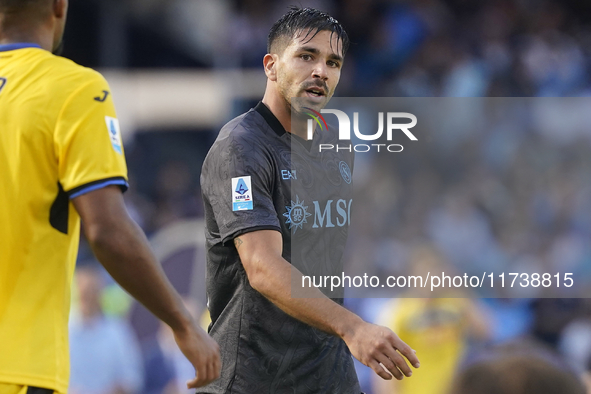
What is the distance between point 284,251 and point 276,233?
177 millimetres

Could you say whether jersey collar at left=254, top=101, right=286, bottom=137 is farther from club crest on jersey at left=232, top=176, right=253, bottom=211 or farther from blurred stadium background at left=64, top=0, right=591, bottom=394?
blurred stadium background at left=64, top=0, right=591, bottom=394

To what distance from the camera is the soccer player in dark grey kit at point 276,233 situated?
10.3 feet

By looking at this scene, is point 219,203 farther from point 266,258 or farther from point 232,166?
point 266,258

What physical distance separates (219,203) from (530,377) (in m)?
2.23

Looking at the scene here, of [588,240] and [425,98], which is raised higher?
[425,98]

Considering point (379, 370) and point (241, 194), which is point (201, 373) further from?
point (241, 194)

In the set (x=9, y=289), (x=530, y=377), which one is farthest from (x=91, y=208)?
(x=530, y=377)

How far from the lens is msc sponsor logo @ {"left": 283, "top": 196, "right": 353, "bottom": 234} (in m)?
3.35

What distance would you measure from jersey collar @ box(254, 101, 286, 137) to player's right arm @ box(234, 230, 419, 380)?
0.55 m

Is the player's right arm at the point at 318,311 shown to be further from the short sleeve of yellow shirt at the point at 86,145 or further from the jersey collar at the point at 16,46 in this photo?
the jersey collar at the point at 16,46

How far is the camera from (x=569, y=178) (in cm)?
992

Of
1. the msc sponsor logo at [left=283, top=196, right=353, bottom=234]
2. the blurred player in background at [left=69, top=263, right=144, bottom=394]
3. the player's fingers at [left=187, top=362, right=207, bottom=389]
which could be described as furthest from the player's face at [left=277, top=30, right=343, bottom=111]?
the blurred player in background at [left=69, top=263, right=144, bottom=394]

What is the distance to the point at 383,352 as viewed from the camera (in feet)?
9.02

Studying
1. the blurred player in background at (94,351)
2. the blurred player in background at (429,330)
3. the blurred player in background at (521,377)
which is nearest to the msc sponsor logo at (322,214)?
the blurred player in background at (521,377)
